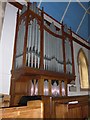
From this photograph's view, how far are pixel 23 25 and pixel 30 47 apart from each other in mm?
544

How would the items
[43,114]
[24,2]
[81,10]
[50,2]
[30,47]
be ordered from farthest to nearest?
1. [81,10]
2. [50,2]
3. [24,2]
4. [30,47]
5. [43,114]

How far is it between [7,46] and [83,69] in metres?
3.08

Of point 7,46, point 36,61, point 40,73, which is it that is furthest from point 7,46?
point 40,73

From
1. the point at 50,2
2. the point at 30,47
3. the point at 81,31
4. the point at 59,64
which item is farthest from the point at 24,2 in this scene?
the point at 81,31

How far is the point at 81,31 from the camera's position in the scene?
5.23 m

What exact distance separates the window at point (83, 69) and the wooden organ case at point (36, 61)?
174 cm

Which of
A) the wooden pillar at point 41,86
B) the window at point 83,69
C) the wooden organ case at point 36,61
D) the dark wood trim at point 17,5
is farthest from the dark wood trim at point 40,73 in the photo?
the window at point 83,69

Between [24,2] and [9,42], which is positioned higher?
[24,2]

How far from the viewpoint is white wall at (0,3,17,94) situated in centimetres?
290

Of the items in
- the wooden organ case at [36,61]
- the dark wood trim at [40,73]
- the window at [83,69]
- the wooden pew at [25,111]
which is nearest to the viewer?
the wooden pew at [25,111]

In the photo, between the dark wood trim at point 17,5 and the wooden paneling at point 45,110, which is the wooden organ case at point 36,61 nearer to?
the dark wood trim at point 17,5

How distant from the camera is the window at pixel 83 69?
16.9ft

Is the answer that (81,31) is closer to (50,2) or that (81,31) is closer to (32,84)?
(50,2)

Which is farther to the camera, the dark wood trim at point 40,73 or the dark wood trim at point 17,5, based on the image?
the dark wood trim at point 17,5
